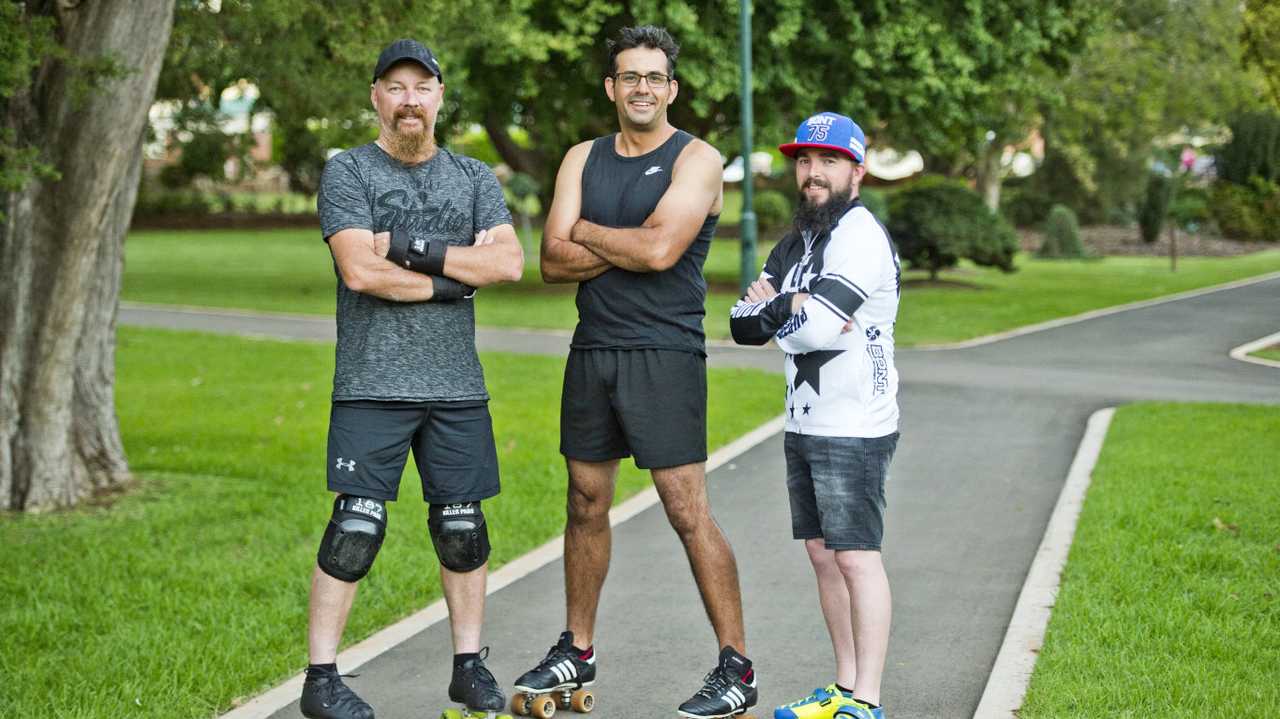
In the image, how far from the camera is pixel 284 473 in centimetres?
936

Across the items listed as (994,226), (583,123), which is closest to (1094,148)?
(994,226)

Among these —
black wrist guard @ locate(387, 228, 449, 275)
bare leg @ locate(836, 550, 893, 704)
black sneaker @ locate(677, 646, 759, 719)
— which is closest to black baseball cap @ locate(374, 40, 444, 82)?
black wrist guard @ locate(387, 228, 449, 275)

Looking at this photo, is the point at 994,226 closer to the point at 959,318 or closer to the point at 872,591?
the point at 959,318

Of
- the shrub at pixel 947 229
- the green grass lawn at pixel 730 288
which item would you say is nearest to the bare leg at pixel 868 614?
the green grass lawn at pixel 730 288

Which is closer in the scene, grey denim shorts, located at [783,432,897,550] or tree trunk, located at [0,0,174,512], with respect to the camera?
grey denim shorts, located at [783,432,897,550]

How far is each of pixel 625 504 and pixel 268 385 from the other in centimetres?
662

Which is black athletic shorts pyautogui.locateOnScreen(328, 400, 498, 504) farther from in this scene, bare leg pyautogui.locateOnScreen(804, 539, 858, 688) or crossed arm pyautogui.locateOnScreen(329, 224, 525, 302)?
bare leg pyautogui.locateOnScreen(804, 539, 858, 688)

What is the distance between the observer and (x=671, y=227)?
4.66m

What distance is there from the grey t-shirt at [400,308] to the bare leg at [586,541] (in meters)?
0.47

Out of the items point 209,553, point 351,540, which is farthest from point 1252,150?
point 351,540

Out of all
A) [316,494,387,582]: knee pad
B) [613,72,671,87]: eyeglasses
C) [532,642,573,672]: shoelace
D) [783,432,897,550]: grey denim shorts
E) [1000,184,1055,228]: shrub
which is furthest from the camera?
[1000,184,1055,228]: shrub

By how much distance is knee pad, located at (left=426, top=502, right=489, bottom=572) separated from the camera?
4.72 meters

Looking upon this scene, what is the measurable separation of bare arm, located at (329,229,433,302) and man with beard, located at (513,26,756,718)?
471 millimetres

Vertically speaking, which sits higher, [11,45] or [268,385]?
[11,45]
